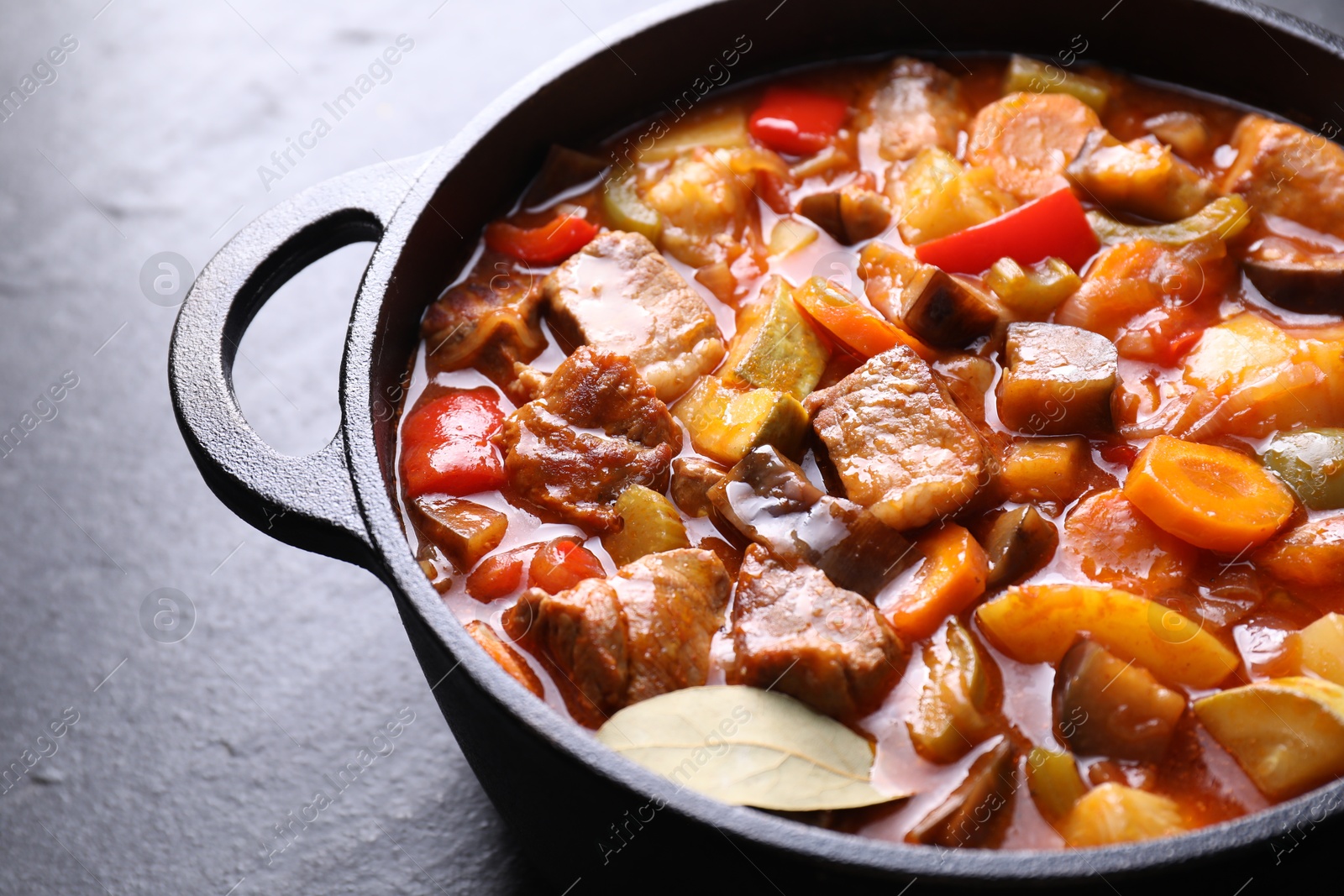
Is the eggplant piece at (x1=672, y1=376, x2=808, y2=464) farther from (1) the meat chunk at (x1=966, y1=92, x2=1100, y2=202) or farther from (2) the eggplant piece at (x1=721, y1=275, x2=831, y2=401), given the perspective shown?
(1) the meat chunk at (x1=966, y1=92, x2=1100, y2=202)

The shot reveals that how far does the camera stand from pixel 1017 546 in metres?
2.17

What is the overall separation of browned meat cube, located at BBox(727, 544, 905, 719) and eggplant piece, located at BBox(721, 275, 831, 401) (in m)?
0.48

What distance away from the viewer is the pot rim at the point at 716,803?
1.54 meters

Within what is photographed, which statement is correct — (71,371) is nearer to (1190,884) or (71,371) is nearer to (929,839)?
(929,839)

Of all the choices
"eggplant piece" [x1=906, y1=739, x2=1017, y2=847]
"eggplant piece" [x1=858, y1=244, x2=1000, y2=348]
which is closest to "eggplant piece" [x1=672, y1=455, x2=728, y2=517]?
"eggplant piece" [x1=858, y1=244, x2=1000, y2=348]

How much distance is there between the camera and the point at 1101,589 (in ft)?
6.84

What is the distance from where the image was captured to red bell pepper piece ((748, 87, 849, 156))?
306 cm

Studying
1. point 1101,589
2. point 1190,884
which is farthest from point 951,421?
point 1190,884

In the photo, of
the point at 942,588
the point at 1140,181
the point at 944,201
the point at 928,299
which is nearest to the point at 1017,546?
the point at 942,588

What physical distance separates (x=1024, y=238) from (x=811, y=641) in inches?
47.3

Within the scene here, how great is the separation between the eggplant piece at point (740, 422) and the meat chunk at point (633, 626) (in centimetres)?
30

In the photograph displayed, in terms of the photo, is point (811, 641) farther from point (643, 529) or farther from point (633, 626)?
point (643, 529)

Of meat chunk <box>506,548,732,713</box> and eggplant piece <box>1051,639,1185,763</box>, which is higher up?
meat chunk <box>506,548,732,713</box>

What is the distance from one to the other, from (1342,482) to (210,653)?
271 centimetres
